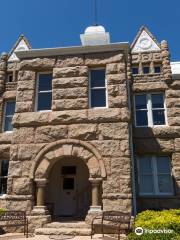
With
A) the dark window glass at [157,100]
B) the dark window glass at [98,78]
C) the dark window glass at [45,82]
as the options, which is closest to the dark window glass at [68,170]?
the dark window glass at [45,82]

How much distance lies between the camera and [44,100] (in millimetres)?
13586

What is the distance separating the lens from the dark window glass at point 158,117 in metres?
15.4

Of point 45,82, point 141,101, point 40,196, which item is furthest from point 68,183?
point 141,101

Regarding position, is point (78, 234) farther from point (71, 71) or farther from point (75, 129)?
point (71, 71)

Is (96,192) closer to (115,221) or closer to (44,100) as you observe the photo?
(115,221)

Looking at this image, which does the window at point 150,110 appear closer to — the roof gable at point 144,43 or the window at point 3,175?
the roof gable at point 144,43

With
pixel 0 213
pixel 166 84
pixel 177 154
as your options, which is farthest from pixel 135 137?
pixel 0 213

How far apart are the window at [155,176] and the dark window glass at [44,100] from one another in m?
5.46

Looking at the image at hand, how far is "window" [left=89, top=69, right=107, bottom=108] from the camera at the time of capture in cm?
1317

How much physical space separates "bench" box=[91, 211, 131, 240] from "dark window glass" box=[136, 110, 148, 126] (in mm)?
5973

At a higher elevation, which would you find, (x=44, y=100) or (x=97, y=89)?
(x=97, y=89)

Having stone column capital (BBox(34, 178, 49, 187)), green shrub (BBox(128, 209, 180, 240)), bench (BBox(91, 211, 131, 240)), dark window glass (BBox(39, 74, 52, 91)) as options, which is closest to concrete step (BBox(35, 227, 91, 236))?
bench (BBox(91, 211, 131, 240))

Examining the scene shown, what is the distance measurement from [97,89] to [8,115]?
19.7 feet

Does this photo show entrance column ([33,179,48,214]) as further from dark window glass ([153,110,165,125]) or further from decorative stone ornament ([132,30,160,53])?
decorative stone ornament ([132,30,160,53])
